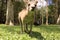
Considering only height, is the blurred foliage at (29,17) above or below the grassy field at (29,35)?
above

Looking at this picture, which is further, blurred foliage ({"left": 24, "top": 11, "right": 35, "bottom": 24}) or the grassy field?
the grassy field

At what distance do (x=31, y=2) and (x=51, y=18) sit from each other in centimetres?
3504

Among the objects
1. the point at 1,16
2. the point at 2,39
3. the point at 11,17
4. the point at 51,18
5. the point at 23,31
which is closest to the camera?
the point at 2,39

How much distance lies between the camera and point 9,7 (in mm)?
17375

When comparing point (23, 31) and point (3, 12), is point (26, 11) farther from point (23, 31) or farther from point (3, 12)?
point (3, 12)

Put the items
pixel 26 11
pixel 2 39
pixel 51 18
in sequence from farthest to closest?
1. pixel 51 18
2. pixel 26 11
3. pixel 2 39

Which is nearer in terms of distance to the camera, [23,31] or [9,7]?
[23,31]

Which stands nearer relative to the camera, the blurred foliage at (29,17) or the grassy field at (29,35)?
the blurred foliage at (29,17)

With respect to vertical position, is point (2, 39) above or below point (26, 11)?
below

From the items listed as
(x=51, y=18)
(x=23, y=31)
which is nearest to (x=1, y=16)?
(x=51, y=18)

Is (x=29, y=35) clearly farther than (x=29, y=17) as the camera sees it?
Yes

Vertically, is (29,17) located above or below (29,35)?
above

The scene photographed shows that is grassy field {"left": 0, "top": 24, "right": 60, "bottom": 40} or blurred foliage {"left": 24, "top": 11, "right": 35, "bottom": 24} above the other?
blurred foliage {"left": 24, "top": 11, "right": 35, "bottom": 24}

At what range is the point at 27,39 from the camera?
24.5ft
